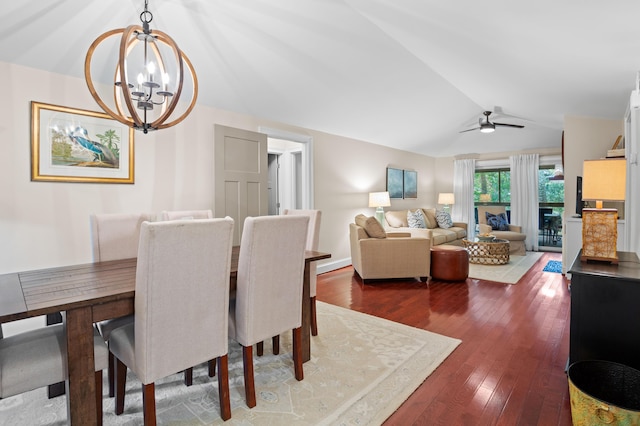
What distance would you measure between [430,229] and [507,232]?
A: 5.42ft

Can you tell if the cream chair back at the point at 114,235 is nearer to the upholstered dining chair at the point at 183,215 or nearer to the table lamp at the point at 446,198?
the upholstered dining chair at the point at 183,215

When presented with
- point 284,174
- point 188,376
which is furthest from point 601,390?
point 284,174

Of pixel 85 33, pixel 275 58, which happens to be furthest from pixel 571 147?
pixel 85 33

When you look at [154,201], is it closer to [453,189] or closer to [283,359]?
[283,359]

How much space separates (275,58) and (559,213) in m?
6.94

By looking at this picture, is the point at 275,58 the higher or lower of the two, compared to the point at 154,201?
higher

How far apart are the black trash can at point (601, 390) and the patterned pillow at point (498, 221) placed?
5.54 metres

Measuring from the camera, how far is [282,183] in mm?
6016

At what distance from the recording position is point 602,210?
211cm

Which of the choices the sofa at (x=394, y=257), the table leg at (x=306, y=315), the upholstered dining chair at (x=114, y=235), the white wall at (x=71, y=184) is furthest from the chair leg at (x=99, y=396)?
the sofa at (x=394, y=257)

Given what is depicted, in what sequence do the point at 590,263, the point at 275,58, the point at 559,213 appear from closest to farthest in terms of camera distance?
the point at 590,263, the point at 275,58, the point at 559,213

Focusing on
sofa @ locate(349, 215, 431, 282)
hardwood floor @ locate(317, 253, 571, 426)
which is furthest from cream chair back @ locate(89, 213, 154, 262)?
sofa @ locate(349, 215, 431, 282)

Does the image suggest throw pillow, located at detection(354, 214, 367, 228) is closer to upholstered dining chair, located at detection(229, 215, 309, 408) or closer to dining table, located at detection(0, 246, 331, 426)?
upholstered dining chair, located at detection(229, 215, 309, 408)

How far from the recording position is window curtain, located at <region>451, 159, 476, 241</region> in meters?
7.89
